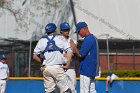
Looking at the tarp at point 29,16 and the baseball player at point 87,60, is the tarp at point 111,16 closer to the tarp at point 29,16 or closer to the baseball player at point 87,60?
the tarp at point 29,16

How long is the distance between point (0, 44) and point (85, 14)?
4.64m

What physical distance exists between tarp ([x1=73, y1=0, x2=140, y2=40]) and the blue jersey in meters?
13.9

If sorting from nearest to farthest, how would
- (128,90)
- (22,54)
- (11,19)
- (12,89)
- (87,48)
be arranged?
(87,48), (128,90), (12,89), (22,54), (11,19)

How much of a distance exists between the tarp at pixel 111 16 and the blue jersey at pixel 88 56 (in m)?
13.9

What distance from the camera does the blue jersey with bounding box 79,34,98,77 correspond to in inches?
418

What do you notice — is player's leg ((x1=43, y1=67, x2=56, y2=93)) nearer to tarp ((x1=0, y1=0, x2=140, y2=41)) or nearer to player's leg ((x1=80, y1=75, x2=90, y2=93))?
player's leg ((x1=80, y1=75, x2=90, y2=93))

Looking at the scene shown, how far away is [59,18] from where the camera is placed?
24.6m

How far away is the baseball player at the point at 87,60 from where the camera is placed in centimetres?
1061

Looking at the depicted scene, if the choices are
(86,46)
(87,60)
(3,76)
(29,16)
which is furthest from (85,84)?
(29,16)

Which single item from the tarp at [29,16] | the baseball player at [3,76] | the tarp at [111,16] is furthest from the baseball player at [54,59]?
the tarp at [111,16]

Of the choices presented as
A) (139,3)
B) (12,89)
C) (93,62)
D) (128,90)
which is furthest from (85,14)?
(93,62)

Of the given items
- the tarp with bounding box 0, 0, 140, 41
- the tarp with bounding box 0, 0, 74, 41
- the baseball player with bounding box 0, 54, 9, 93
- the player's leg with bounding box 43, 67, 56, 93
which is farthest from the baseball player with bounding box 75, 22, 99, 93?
the tarp with bounding box 0, 0, 74, 41

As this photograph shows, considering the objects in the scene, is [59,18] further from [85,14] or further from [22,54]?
[22,54]

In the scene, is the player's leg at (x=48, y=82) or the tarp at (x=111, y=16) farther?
the tarp at (x=111, y=16)
